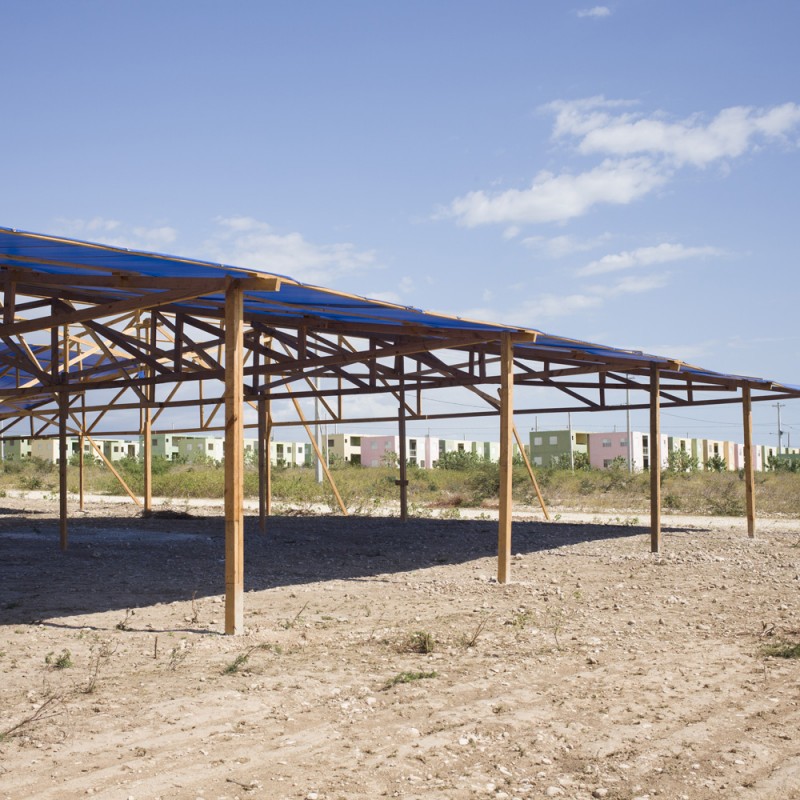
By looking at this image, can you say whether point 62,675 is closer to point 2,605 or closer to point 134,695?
point 134,695

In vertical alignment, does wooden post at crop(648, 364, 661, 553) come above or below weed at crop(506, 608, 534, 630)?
above

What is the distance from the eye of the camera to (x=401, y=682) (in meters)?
5.94

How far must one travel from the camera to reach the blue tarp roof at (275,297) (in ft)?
22.9

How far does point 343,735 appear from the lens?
15.9 ft

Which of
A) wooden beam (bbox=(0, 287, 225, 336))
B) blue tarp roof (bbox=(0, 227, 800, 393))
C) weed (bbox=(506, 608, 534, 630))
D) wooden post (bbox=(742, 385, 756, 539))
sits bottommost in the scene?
weed (bbox=(506, 608, 534, 630))

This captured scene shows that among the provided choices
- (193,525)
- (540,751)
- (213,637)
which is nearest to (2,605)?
(213,637)

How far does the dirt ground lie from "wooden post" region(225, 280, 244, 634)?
31 centimetres

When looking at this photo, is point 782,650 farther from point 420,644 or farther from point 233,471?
point 233,471

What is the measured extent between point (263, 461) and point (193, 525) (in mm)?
2995

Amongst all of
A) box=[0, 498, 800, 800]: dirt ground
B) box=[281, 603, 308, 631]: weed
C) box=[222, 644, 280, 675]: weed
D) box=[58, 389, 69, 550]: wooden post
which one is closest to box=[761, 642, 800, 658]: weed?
box=[0, 498, 800, 800]: dirt ground

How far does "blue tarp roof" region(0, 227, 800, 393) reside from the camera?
6.99 meters

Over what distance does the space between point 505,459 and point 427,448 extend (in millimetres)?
84677

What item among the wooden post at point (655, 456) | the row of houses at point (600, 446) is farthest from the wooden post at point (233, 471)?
the row of houses at point (600, 446)

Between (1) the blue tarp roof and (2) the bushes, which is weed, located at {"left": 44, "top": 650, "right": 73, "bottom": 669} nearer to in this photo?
(1) the blue tarp roof
